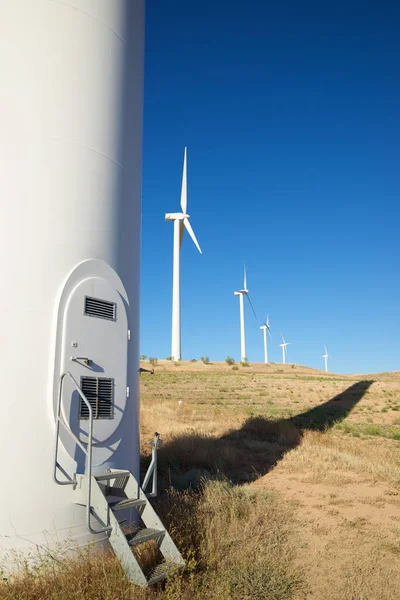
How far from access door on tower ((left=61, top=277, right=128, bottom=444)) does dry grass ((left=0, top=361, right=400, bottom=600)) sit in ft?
5.69

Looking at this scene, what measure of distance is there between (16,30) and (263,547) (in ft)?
28.3

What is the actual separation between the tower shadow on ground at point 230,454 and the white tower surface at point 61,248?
488 cm

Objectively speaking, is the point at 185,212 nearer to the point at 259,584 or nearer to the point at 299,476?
the point at 299,476

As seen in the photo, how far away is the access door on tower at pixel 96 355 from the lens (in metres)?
6.30

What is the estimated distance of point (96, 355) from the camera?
21.9 feet

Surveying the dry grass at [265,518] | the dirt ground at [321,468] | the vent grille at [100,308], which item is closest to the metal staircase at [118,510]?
the dry grass at [265,518]

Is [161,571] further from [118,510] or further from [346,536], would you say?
[346,536]

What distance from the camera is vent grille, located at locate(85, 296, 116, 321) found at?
6723 mm

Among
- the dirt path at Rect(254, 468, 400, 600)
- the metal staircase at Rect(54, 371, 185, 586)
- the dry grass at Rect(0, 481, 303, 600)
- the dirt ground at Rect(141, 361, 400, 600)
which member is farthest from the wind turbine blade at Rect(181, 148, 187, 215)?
the metal staircase at Rect(54, 371, 185, 586)

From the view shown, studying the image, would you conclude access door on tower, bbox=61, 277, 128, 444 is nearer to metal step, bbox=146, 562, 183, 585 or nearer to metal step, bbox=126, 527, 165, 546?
metal step, bbox=126, 527, 165, 546

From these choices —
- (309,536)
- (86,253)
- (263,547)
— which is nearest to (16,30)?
Result: (86,253)

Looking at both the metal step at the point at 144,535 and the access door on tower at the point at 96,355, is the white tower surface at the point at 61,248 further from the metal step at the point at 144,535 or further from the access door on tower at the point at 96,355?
the metal step at the point at 144,535

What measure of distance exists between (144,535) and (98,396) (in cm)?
194

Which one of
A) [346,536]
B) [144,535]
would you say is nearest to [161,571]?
[144,535]
